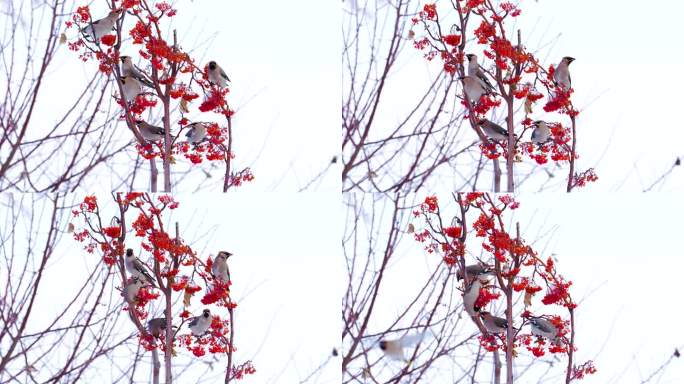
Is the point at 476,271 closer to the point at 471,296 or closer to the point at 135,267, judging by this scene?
the point at 471,296

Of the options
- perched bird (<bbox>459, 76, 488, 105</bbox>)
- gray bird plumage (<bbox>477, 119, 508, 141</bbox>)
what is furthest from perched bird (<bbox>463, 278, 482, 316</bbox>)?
perched bird (<bbox>459, 76, 488, 105</bbox>)

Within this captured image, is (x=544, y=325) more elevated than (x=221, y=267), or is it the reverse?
(x=221, y=267)

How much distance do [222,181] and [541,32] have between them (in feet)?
3.16

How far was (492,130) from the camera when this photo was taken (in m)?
3.82

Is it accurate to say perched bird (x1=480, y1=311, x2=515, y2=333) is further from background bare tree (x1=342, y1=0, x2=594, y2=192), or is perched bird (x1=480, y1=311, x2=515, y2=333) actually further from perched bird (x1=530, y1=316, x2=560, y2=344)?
background bare tree (x1=342, y1=0, x2=594, y2=192)

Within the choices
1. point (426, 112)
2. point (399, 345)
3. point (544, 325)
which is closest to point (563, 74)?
point (426, 112)

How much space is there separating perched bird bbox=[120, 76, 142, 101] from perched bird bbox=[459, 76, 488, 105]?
2.91ft

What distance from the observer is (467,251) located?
3855 mm

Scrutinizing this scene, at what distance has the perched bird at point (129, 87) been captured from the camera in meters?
3.82

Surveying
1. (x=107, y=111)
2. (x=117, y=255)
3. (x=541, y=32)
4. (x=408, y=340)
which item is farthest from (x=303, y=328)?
(x=541, y=32)

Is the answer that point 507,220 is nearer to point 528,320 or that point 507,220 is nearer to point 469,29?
point 528,320

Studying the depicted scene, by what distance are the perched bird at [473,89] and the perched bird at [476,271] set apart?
1.47 feet

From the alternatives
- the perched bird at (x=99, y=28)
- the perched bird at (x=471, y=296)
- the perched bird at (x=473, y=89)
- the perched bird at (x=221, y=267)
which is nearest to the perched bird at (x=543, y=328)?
the perched bird at (x=471, y=296)

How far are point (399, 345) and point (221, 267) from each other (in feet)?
1.76
